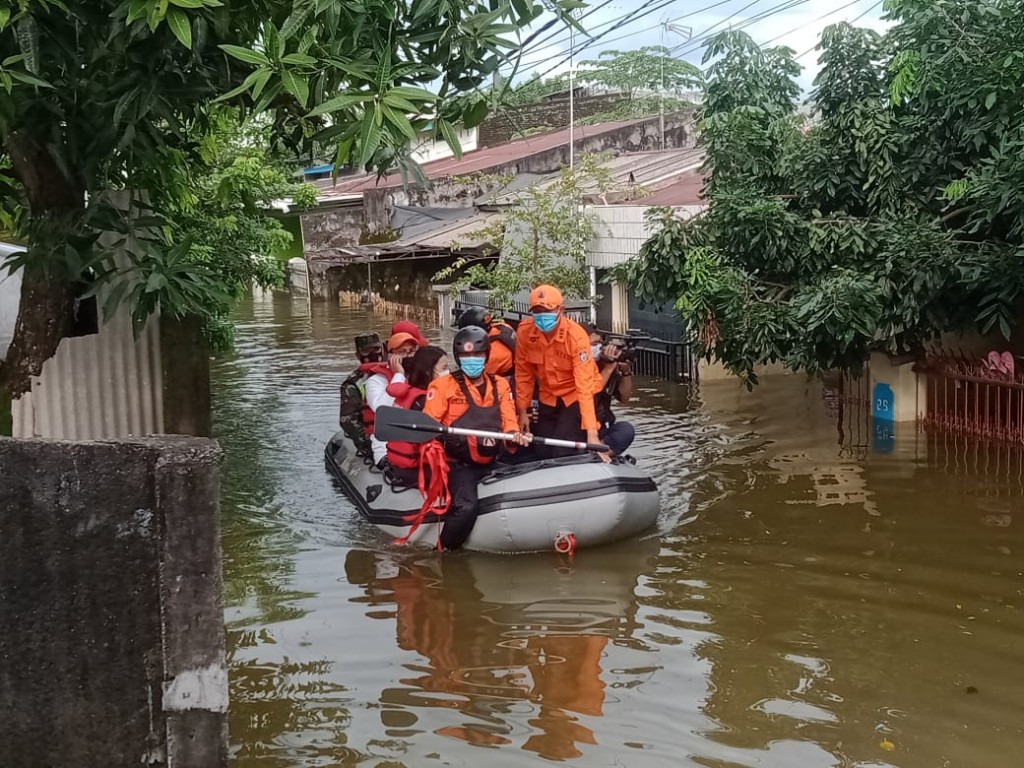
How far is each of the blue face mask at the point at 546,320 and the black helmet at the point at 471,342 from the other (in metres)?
0.45

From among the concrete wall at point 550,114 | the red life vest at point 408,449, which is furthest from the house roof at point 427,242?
the red life vest at point 408,449

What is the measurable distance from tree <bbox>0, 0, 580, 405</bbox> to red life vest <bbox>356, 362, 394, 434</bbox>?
3.54 metres

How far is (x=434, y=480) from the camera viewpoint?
26.8 feet

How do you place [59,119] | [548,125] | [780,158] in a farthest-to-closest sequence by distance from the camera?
1. [548,125]
2. [780,158]
3. [59,119]

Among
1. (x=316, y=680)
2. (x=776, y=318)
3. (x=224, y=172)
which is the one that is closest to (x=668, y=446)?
(x=776, y=318)

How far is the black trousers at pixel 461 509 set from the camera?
27.0 feet

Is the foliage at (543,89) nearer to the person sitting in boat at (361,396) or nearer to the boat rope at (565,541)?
the person sitting in boat at (361,396)

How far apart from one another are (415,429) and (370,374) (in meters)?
2.15

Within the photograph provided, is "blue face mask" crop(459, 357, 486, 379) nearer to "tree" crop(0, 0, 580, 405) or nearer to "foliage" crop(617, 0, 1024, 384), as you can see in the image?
"tree" crop(0, 0, 580, 405)

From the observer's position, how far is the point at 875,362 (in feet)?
41.9

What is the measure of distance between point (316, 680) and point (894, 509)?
5.51 m

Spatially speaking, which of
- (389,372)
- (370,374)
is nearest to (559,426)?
(389,372)

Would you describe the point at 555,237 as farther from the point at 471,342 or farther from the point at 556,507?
the point at 556,507

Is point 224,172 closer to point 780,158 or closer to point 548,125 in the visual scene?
point 780,158
